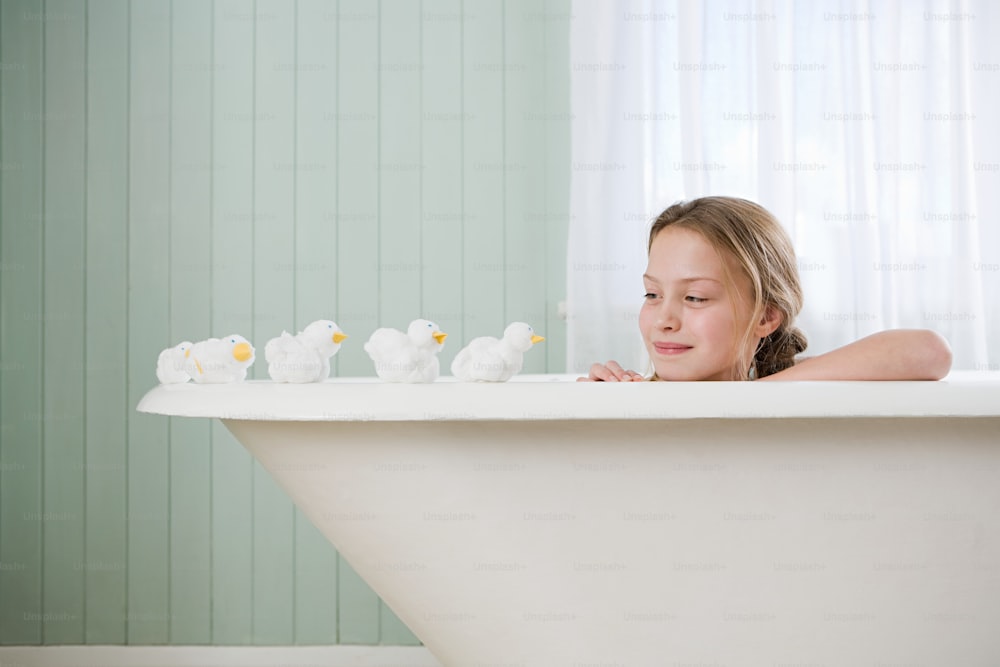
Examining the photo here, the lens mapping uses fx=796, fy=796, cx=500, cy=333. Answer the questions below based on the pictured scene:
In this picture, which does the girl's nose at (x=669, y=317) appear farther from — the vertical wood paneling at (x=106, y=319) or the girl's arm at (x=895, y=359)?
the vertical wood paneling at (x=106, y=319)

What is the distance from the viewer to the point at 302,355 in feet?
2.83

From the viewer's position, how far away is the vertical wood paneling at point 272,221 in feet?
5.52

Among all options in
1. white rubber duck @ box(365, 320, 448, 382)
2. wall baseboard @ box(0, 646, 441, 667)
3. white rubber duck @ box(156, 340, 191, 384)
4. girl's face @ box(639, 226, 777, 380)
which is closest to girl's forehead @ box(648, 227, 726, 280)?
girl's face @ box(639, 226, 777, 380)

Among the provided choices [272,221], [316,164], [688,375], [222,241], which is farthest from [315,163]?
[688,375]

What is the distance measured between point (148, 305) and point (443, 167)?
0.69 m

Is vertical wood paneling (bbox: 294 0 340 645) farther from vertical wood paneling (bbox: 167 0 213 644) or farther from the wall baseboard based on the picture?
the wall baseboard

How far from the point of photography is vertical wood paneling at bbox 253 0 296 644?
5.52 feet

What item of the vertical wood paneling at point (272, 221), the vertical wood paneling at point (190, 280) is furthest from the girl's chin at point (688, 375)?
the vertical wood paneling at point (190, 280)

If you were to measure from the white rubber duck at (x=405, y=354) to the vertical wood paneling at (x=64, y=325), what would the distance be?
1.14 meters

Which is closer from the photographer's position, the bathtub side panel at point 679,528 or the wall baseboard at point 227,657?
the bathtub side panel at point 679,528

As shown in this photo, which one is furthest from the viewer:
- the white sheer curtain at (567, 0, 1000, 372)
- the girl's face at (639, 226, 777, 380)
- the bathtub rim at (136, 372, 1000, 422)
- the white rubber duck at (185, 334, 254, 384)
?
the white sheer curtain at (567, 0, 1000, 372)

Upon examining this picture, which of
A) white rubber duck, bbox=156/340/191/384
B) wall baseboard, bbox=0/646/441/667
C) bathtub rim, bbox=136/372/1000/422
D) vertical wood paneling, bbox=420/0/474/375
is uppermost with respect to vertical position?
vertical wood paneling, bbox=420/0/474/375

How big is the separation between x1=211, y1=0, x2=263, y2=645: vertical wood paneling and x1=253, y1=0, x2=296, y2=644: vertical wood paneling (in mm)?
17

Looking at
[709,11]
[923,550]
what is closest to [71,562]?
[923,550]
